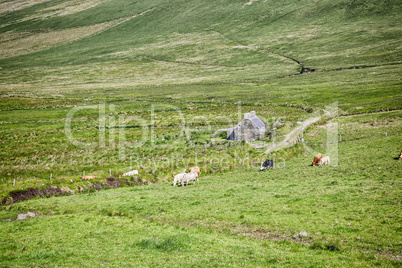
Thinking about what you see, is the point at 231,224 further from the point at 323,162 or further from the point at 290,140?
the point at 290,140

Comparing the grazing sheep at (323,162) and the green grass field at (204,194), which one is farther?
the grazing sheep at (323,162)

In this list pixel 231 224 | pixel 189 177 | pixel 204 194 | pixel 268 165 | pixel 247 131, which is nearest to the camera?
pixel 231 224

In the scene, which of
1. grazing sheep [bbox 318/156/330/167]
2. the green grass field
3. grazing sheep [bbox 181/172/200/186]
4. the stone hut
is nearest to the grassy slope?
the green grass field

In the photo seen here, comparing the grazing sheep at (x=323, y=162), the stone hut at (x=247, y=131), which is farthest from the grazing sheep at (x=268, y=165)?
the stone hut at (x=247, y=131)

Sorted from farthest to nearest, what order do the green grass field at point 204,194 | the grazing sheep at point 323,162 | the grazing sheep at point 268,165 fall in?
1. the grazing sheep at point 268,165
2. the grazing sheep at point 323,162
3. the green grass field at point 204,194

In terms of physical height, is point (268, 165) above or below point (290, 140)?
below

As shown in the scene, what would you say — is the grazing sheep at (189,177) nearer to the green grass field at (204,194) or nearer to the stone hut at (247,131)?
the green grass field at (204,194)

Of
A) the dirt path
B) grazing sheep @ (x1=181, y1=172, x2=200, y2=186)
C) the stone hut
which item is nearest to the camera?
grazing sheep @ (x1=181, y1=172, x2=200, y2=186)

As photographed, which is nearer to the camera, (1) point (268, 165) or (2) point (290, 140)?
(1) point (268, 165)

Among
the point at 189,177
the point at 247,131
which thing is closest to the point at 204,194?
the point at 189,177

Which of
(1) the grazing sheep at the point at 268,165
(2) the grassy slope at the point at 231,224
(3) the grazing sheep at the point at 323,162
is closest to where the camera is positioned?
(2) the grassy slope at the point at 231,224

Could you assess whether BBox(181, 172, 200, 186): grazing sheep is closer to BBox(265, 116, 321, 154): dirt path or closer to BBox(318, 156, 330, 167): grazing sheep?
BBox(318, 156, 330, 167): grazing sheep

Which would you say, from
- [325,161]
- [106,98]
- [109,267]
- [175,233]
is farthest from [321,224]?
[106,98]

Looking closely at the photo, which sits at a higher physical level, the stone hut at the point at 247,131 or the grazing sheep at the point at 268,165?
the stone hut at the point at 247,131
